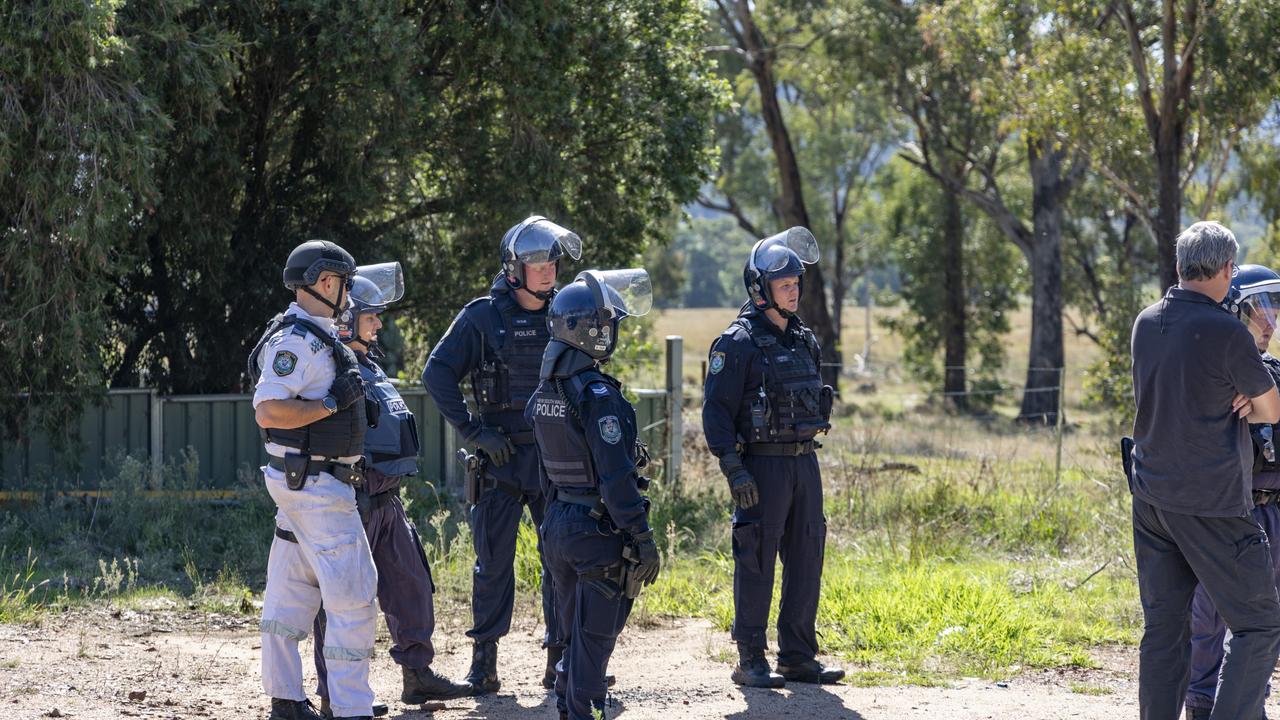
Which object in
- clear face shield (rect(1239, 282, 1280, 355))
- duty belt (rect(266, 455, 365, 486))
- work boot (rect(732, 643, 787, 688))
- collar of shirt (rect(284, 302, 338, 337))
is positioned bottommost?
work boot (rect(732, 643, 787, 688))

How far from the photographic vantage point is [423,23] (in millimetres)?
12180

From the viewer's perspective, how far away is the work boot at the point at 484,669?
251 inches

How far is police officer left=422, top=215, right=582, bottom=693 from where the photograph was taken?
635 centimetres

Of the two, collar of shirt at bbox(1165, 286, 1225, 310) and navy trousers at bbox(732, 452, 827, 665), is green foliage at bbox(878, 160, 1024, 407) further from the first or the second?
collar of shirt at bbox(1165, 286, 1225, 310)

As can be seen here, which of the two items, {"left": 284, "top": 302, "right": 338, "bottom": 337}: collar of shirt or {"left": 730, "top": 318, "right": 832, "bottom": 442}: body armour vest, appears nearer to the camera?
{"left": 284, "top": 302, "right": 338, "bottom": 337}: collar of shirt

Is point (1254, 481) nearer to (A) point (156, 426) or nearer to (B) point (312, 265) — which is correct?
(B) point (312, 265)

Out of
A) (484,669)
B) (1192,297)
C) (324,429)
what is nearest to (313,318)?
(324,429)

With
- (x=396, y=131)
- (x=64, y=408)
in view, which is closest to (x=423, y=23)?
(x=396, y=131)

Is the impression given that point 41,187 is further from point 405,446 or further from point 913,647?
point 913,647

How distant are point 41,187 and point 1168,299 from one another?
8.00 m

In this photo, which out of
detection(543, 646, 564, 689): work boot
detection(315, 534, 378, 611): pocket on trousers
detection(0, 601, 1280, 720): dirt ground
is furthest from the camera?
detection(543, 646, 564, 689): work boot

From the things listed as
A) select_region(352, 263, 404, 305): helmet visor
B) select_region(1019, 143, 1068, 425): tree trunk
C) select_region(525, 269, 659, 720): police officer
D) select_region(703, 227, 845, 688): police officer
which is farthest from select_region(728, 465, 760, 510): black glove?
select_region(1019, 143, 1068, 425): tree trunk

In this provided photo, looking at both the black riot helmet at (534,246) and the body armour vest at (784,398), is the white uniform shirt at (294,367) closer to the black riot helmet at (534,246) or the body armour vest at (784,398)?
the black riot helmet at (534,246)

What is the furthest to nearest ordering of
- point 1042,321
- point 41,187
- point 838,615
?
point 1042,321 → point 41,187 → point 838,615
